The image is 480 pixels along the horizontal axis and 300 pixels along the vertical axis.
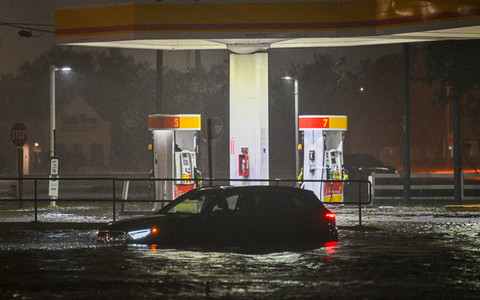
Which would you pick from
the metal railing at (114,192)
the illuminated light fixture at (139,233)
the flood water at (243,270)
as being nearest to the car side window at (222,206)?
the flood water at (243,270)

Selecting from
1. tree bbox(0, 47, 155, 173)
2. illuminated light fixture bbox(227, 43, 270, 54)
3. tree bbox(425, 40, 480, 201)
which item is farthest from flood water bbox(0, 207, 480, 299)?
tree bbox(0, 47, 155, 173)

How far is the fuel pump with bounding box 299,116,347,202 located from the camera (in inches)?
1125

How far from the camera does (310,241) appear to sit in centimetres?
1467

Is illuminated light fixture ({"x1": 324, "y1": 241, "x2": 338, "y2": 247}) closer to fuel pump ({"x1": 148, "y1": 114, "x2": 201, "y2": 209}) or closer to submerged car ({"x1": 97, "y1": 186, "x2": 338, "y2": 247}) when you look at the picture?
submerged car ({"x1": 97, "y1": 186, "x2": 338, "y2": 247})

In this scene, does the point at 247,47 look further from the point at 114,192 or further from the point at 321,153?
the point at 114,192

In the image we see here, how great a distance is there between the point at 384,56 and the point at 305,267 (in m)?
72.2

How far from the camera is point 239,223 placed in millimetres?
14312

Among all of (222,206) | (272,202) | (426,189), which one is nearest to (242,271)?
(222,206)

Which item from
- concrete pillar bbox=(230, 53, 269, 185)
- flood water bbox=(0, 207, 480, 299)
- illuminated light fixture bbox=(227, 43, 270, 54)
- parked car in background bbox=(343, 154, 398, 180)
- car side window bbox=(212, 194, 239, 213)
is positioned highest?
illuminated light fixture bbox=(227, 43, 270, 54)

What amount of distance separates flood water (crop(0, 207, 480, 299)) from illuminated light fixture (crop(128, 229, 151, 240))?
19 cm

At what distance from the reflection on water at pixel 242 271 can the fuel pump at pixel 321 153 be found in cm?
1202

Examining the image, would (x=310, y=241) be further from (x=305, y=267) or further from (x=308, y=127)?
(x=308, y=127)

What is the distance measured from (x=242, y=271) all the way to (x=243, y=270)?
0.11m

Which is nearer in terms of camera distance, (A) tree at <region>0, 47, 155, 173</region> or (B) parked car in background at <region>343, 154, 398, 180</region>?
(B) parked car in background at <region>343, 154, 398, 180</region>
